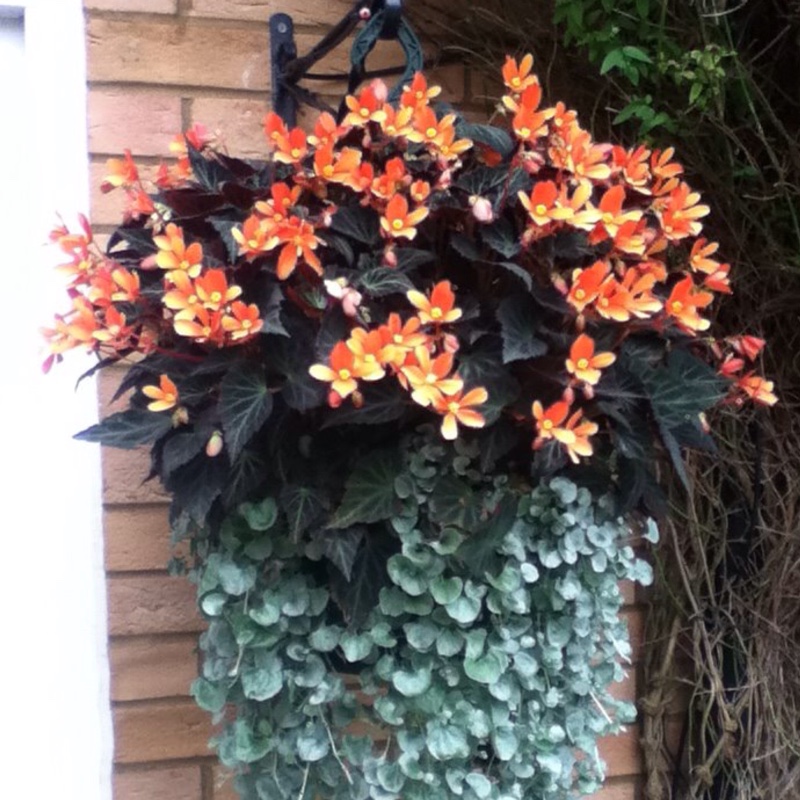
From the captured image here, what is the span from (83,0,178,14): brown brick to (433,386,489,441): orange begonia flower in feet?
2.80

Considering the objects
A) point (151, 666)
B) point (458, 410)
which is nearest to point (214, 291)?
point (458, 410)

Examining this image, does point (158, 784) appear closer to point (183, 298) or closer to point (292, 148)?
point (183, 298)

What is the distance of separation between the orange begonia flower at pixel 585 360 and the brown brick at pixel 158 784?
0.87m

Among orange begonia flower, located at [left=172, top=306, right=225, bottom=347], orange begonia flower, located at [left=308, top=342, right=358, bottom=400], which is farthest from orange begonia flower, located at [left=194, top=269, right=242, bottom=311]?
orange begonia flower, located at [left=308, top=342, right=358, bottom=400]

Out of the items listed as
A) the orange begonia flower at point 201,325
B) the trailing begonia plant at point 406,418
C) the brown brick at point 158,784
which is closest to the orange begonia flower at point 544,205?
the trailing begonia plant at point 406,418

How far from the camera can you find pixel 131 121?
1.29 meters

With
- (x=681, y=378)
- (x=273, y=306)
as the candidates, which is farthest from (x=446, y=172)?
(x=681, y=378)

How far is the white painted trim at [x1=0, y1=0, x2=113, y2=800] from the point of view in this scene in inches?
50.4

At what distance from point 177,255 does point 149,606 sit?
0.63 metres

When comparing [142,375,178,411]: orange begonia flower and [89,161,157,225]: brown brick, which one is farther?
[89,161,157,225]: brown brick

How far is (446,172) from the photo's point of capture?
3.03 ft

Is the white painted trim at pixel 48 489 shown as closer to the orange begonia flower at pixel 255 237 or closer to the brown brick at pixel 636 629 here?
the orange begonia flower at pixel 255 237

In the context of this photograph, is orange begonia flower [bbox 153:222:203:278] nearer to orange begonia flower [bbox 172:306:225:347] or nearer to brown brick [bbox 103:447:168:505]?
orange begonia flower [bbox 172:306:225:347]

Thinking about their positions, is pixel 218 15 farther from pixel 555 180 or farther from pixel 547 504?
pixel 547 504
